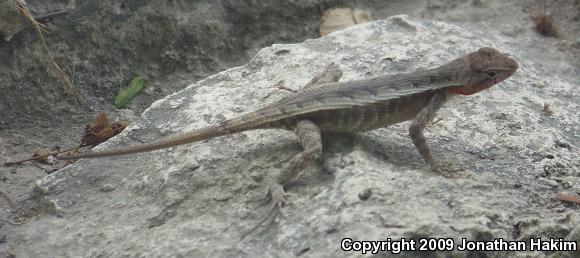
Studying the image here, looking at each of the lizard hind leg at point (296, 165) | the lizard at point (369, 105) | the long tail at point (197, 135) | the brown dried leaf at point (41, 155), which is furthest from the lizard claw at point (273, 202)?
the brown dried leaf at point (41, 155)

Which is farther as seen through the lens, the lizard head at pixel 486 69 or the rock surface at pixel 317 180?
the lizard head at pixel 486 69

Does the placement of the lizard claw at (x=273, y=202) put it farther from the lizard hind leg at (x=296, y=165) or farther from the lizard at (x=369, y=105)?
the lizard at (x=369, y=105)

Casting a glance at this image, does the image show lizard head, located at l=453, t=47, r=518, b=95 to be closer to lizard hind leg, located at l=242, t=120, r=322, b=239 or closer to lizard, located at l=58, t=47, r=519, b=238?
lizard, located at l=58, t=47, r=519, b=238

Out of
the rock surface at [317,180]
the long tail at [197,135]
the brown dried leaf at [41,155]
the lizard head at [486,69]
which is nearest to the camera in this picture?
the rock surface at [317,180]

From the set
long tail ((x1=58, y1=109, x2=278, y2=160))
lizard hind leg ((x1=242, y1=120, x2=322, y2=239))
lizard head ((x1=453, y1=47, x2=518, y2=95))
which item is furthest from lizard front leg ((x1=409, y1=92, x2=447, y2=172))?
long tail ((x1=58, y1=109, x2=278, y2=160))

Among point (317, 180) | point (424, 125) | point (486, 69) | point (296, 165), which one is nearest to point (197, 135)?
point (296, 165)


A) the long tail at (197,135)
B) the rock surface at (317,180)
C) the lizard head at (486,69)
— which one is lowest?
the rock surface at (317,180)

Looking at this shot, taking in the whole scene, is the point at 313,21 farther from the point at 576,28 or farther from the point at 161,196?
the point at 161,196
